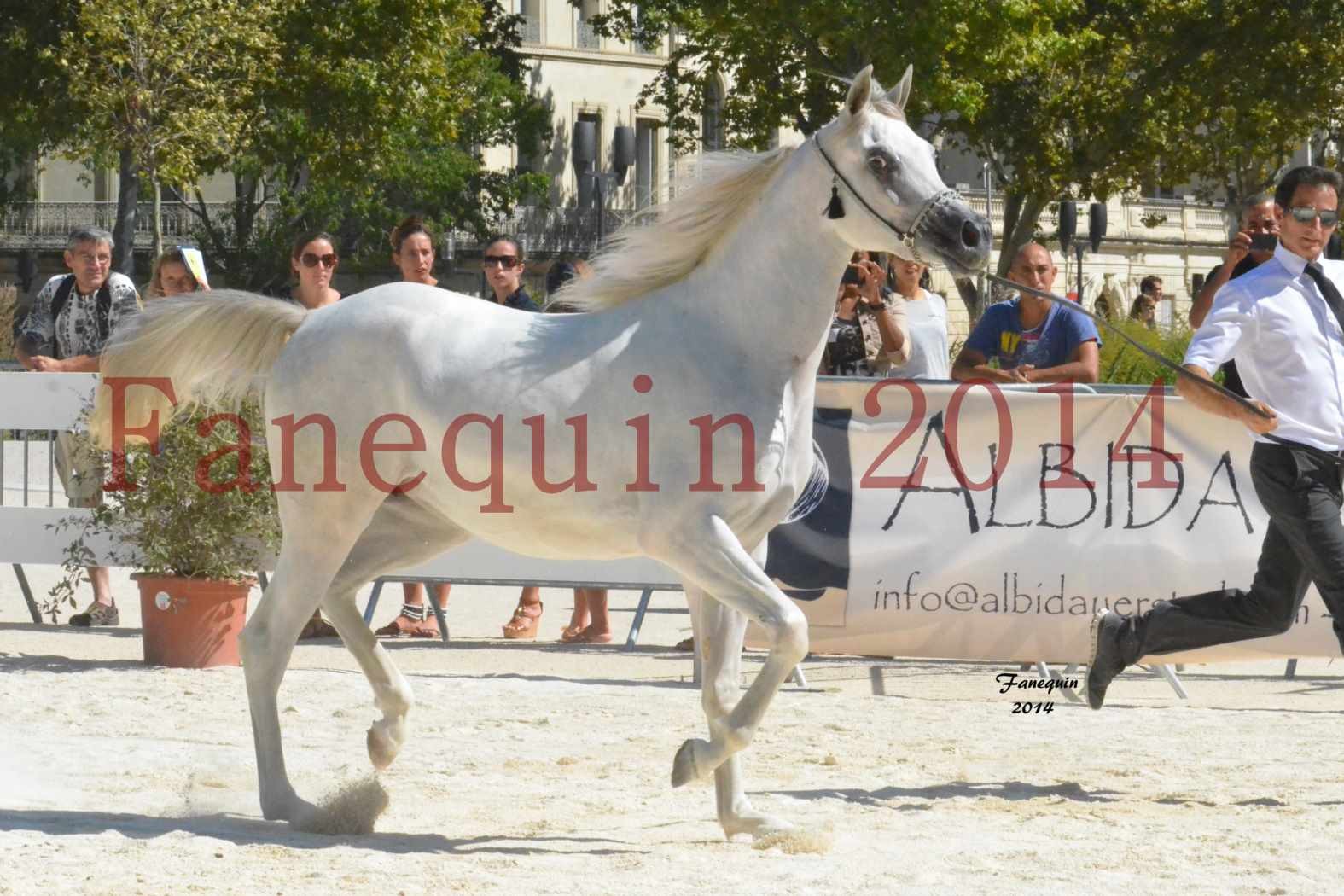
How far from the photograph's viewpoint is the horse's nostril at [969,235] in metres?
5.30

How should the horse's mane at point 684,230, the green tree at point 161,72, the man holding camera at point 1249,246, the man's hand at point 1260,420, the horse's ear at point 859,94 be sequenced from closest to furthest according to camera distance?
the horse's ear at point 859,94 < the horse's mane at point 684,230 < the man's hand at point 1260,420 < the man holding camera at point 1249,246 < the green tree at point 161,72

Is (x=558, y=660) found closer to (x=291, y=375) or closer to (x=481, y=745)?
(x=481, y=745)

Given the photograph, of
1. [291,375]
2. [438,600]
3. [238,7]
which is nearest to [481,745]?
[291,375]

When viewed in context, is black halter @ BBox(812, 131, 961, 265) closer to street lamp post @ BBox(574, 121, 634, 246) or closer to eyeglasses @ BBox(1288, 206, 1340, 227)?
eyeglasses @ BBox(1288, 206, 1340, 227)

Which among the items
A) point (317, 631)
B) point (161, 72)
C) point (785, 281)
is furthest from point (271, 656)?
point (161, 72)

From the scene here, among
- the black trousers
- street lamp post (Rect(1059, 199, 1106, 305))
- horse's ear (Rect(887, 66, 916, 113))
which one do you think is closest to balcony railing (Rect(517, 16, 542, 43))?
street lamp post (Rect(1059, 199, 1106, 305))

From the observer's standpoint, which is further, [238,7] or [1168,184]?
[1168,184]

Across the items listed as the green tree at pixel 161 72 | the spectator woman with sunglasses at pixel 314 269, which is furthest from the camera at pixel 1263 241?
the green tree at pixel 161 72

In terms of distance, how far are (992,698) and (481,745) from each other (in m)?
2.65

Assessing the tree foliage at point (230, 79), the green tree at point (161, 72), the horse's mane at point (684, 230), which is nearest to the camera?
the horse's mane at point (684, 230)

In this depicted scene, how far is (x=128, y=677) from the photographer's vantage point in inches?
341

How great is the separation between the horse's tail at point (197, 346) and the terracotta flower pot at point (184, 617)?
251cm

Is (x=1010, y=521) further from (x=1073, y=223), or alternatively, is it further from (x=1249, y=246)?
(x=1073, y=223)

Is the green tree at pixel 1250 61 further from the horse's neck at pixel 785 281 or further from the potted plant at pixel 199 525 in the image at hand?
the horse's neck at pixel 785 281
